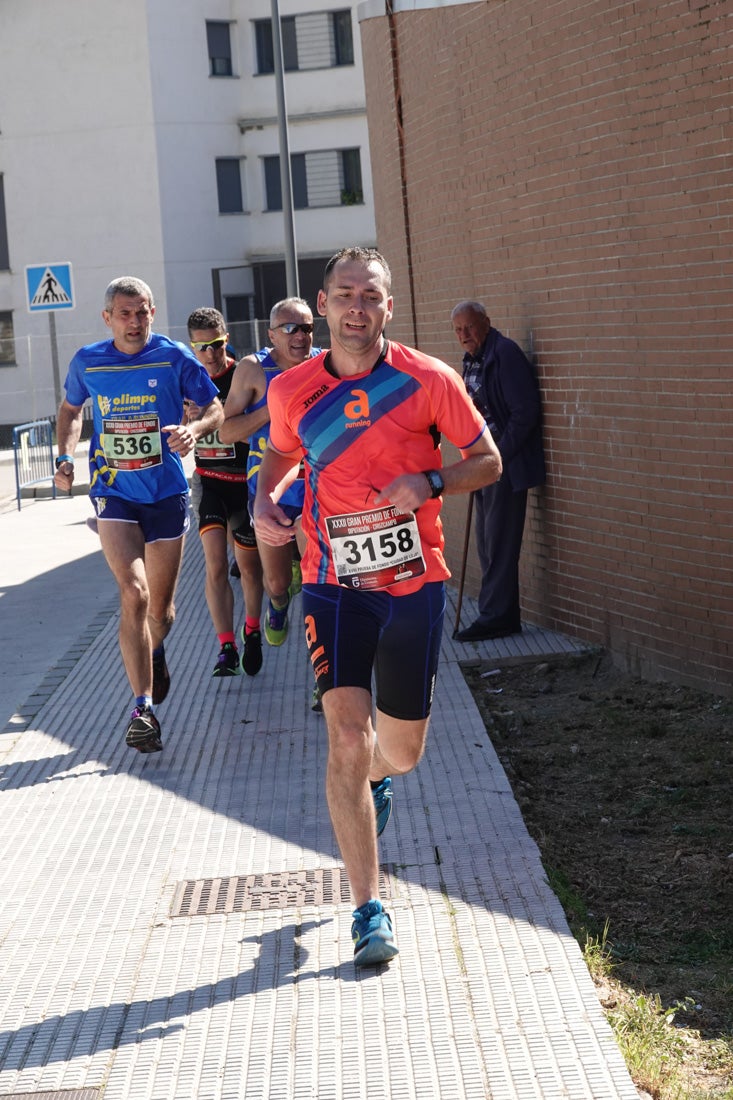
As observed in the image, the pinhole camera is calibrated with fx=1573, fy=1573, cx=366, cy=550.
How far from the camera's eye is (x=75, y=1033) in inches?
174

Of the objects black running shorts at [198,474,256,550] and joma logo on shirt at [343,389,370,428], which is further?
black running shorts at [198,474,256,550]

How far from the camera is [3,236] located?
4606 centimetres

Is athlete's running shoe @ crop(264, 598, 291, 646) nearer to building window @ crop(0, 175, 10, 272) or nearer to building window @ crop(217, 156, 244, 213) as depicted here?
building window @ crop(0, 175, 10, 272)

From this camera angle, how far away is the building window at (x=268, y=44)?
47.4 meters

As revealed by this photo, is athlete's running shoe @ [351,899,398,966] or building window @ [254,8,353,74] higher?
building window @ [254,8,353,74]

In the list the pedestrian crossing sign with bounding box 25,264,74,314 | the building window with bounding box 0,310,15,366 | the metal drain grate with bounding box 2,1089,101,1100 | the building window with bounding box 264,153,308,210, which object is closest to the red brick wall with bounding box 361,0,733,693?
the metal drain grate with bounding box 2,1089,101,1100

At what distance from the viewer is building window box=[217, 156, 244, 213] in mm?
46938

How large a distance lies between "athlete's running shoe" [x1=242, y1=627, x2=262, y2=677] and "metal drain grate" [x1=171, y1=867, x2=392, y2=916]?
3636 mm

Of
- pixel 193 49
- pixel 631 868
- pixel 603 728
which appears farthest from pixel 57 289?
pixel 193 49

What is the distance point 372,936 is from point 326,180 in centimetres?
4532

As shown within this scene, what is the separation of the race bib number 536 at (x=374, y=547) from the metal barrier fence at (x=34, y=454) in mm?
19038

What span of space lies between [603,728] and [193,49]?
135ft

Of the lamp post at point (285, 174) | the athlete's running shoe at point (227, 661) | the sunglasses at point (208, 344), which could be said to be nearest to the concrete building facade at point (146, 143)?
the lamp post at point (285, 174)

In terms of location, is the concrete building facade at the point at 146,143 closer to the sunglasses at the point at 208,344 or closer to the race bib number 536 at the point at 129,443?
the sunglasses at the point at 208,344
